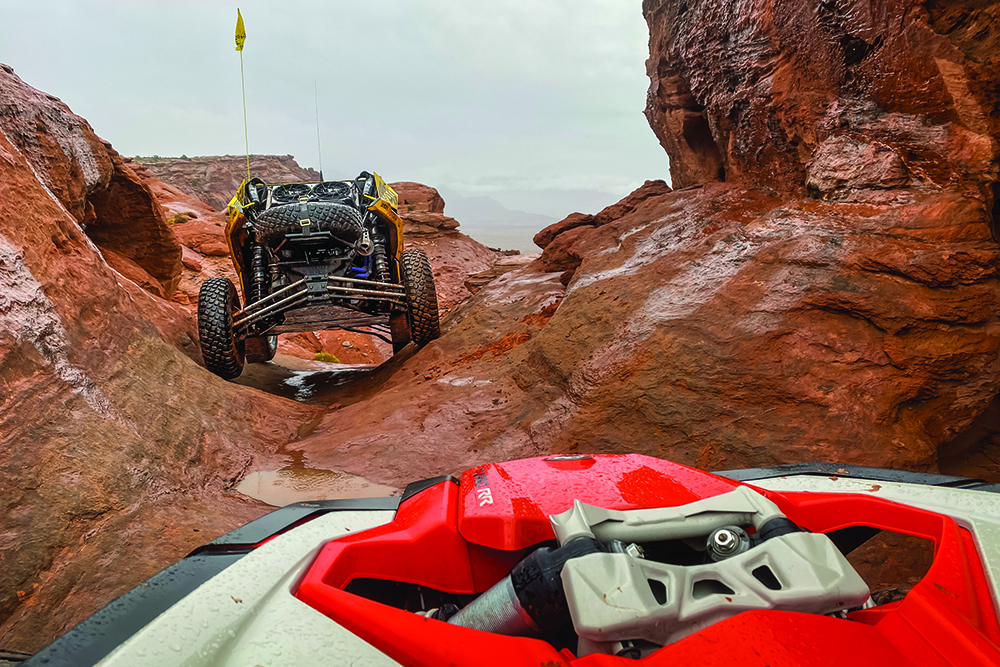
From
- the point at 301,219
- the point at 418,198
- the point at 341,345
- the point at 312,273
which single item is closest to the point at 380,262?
the point at 312,273

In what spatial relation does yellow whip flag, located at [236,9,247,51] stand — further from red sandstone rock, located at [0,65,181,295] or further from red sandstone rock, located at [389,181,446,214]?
red sandstone rock, located at [389,181,446,214]

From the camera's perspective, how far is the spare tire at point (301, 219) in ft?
16.4

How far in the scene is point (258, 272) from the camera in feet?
18.7

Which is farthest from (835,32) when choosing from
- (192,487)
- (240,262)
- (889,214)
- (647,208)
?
(240,262)

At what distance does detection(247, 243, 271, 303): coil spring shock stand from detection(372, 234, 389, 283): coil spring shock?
1.20 m

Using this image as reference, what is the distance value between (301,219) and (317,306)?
0.89 metres

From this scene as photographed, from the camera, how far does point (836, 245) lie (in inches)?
124

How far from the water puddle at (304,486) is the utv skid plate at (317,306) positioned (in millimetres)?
2187

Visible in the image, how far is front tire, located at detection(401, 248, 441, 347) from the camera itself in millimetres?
5750

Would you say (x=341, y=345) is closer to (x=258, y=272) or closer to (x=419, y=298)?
(x=258, y=272)

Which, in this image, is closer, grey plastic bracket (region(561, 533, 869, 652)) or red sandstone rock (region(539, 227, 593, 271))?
grey plastic bracket (region(561, 533, 869, 652))

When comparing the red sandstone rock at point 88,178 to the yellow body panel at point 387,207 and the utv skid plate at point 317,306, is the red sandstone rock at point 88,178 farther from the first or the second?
the yellow body panel at point 387,207

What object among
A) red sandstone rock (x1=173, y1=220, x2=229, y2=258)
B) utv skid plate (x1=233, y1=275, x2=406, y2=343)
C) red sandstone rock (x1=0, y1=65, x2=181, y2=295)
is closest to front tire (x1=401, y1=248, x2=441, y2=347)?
utv skid plate (x1=233, y1=275, x2=406, y2=343)

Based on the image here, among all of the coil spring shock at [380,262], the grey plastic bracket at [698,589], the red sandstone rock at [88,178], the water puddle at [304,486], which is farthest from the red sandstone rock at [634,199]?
the grey plastic bracket at [698,589]
